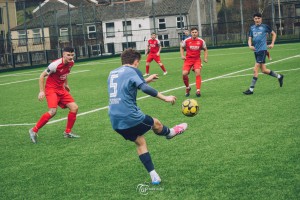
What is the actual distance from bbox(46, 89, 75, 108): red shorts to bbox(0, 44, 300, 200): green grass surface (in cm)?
70

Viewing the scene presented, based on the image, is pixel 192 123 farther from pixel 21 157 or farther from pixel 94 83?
pixel 94 83

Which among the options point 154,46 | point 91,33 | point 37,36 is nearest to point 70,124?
point 154,46

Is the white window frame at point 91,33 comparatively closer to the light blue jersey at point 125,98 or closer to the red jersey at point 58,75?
the red jersey at point 58,75

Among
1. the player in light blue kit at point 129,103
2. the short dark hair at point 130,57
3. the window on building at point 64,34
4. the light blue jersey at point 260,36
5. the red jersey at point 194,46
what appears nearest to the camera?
the player in light blue kit at point 129,103

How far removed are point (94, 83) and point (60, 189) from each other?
51.1 ft

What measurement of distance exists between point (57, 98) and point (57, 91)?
5.8 inches

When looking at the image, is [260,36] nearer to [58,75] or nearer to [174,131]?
[58,75]

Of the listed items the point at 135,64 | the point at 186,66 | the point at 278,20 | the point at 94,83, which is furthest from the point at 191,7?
the point at 135,64

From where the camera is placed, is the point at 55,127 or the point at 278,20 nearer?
the point at 55,127

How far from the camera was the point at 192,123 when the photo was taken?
34.4 feet

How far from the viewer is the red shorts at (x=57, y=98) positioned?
33.7ft

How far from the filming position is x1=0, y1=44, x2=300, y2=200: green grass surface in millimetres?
6230

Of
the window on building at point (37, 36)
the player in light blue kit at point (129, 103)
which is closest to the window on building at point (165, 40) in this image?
the window on building at point (37, 36)

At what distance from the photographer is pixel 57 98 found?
410 inches
